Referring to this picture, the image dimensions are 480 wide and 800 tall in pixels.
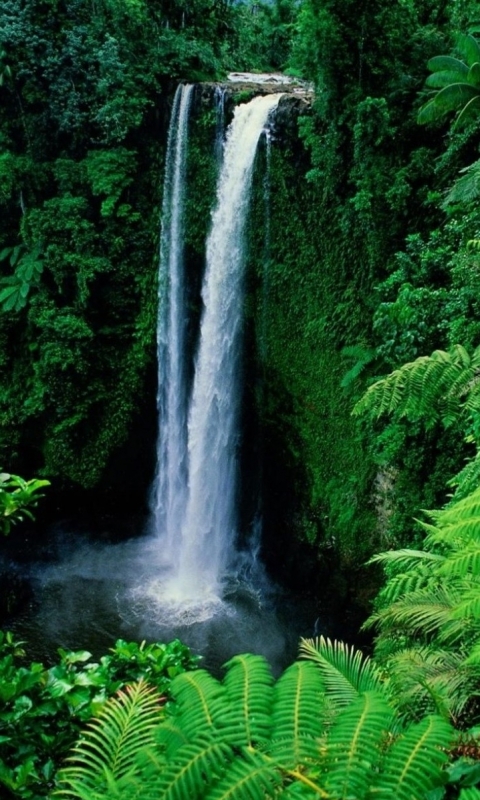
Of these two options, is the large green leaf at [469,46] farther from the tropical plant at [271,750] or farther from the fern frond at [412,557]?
the tropical plant at [271,750]

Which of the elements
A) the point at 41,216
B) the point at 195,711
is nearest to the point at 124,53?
the point at 41,216

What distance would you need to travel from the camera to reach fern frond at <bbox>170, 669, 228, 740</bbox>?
5.47 feet

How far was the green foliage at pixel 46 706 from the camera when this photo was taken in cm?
225

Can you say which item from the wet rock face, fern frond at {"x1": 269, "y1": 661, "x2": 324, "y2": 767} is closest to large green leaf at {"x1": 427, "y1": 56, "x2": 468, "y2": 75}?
A: the wet rock face

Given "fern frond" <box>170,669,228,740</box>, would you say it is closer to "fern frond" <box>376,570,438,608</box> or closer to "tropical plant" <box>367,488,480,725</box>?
"tropical plant" <box>367,488,480,725</box>

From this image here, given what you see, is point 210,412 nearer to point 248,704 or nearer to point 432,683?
point 432,683

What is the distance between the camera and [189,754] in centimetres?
154

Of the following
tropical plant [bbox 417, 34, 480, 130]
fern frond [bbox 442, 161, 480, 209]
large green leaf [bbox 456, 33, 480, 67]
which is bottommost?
fern frond [bbox 442, 161, 480, 209]

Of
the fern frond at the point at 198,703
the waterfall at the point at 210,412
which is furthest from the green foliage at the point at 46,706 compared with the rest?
the waterfall at the point at 210,412

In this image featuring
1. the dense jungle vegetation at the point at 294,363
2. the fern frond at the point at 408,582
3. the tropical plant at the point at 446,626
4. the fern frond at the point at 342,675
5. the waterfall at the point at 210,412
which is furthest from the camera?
the waterfall at the point at 210,412

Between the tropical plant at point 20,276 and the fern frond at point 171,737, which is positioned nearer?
the fern frond at point 171,737

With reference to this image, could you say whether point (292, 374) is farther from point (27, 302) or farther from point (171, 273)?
point (27, 302)

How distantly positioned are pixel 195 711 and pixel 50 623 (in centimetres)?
787

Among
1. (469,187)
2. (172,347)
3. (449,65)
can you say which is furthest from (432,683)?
(172,347)
